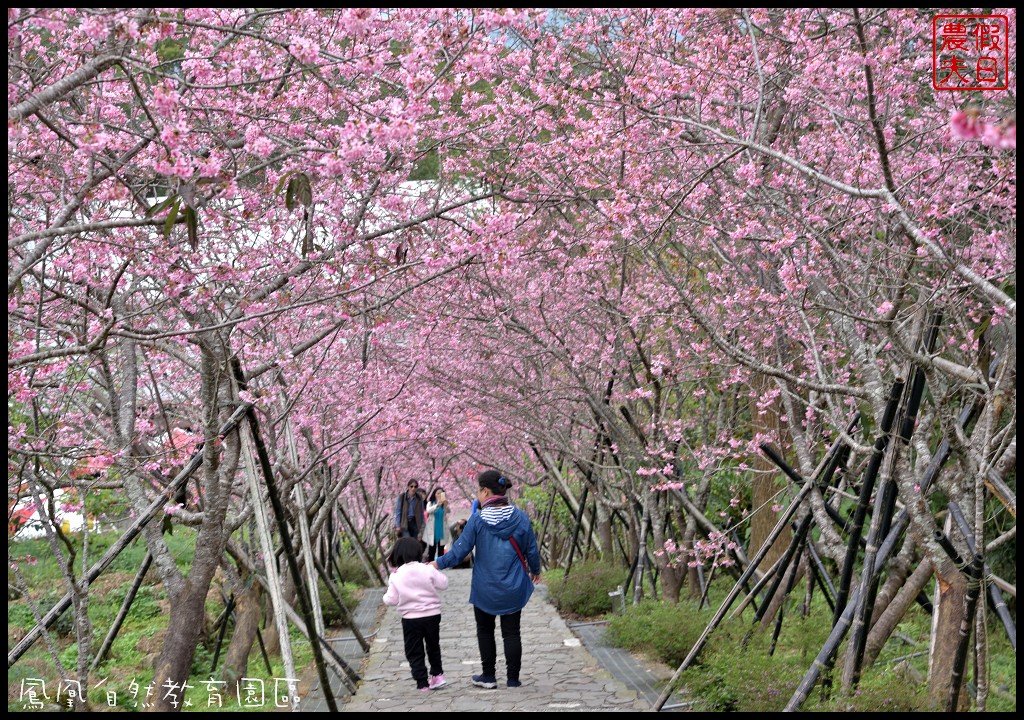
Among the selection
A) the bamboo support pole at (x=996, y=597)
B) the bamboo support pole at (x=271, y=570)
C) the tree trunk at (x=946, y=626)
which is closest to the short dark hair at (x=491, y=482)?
the bamboo support pole at (x=271, y=570)

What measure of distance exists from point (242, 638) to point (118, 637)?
12.6 ft

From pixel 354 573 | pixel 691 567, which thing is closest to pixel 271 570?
pixel 691 567

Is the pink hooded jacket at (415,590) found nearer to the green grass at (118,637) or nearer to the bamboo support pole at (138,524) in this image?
the green grass at (118,637)

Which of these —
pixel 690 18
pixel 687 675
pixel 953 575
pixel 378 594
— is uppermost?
pixel 690 18

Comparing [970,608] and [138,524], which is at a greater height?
[138,524]

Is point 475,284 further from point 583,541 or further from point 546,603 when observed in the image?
point 583,541

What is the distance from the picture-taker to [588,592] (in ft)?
43.1

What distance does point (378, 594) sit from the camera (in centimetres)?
1770

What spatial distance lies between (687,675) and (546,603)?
7532mm

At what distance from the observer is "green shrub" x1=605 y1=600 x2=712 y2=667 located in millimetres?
8719

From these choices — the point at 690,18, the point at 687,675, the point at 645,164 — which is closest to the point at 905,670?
the point at 687,675

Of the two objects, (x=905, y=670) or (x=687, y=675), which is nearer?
(x=687, y=675)

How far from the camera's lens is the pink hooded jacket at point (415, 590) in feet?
27.5

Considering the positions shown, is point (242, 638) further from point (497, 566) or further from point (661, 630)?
point (661, 630)
